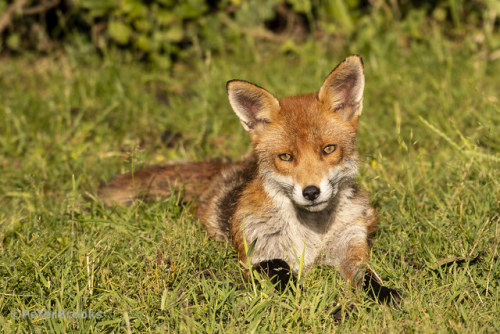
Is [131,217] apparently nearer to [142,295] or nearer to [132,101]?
[142,295]

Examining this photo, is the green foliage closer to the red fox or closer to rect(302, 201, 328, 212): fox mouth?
the red fox

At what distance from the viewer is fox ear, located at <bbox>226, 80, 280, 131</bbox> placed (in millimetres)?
3721

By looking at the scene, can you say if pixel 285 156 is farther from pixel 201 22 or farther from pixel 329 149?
pixel 201 22

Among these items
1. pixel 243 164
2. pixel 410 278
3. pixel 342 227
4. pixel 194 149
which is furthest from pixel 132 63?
pixel 410 278

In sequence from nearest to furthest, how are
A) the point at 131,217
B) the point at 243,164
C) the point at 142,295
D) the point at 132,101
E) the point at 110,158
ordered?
the point at 142,295
the point at 131,217
the point at 243,164
the point at 110,158
the point at 132,101

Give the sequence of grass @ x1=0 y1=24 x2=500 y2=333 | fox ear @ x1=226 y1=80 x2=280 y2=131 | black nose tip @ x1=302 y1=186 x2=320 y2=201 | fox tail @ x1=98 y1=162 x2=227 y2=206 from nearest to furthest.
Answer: grass @ x1=0 y1=24 x2=500 y2=333 < black nose tip @ x1=302 y1=186 x2=320 y2=201 < fox ear @ x1=226 y1=80 x2=280 y2=131 < fox tail @ x1=98 y1=162 x2=227 y2=206

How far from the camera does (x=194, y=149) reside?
5.82 metres

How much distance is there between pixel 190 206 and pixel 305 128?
1.43 metres

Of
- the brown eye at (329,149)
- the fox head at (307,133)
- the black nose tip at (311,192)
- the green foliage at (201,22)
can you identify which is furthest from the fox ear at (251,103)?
the green foliage at (201,22)

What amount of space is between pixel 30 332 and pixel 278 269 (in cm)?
150

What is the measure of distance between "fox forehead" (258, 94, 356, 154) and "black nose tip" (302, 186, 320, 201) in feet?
1.07

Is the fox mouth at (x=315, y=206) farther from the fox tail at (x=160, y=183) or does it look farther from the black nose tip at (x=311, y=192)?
the fox tail at (x=160, y=183)

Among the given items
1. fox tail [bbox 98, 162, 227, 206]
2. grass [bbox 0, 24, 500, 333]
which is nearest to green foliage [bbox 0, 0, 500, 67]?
grass [bbox 0, 24, 500, 333]

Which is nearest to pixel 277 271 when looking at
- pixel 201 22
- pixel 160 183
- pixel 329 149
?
pixel 329 149
